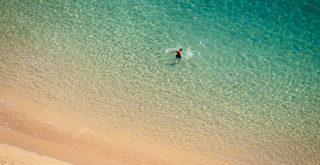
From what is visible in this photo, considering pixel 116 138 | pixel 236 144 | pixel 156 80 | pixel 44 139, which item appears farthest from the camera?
pixel 156 80

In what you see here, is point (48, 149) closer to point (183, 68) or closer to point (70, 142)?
point (70, 142)

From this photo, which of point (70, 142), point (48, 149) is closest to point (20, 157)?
point (48, 149)

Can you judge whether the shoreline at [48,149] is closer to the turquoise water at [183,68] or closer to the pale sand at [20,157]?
the pale sand at [20,157]

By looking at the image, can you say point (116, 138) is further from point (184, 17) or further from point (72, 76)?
point (184, 17)

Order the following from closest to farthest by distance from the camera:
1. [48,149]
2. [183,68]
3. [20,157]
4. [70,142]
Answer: [20,157], [48,149], [70,142], [183,68]

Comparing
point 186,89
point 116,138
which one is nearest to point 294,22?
point 186,89

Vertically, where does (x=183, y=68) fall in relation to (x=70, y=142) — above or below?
above

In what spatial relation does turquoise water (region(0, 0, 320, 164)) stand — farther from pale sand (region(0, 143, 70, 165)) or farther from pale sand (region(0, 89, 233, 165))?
pale sand (region(0, 143, 70, 165))
